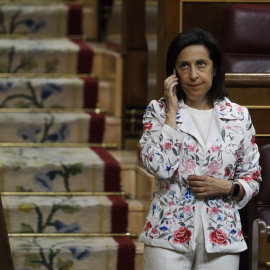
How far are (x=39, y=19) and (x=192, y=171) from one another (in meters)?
2.99

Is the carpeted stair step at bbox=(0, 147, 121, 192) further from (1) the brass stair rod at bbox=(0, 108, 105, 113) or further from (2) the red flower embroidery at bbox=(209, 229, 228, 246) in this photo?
(2) the red flower embroidery at bbox=(209, 229, 228, 246)

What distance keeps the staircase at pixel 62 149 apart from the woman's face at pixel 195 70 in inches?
46.8

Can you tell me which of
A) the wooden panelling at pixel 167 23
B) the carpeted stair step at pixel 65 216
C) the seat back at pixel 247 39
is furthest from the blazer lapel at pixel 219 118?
the carpeted stair step at pixel 65 216

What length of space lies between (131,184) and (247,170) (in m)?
1.58

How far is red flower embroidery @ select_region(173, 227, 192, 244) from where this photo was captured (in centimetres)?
250

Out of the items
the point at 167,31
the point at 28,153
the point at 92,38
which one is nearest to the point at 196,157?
the point at 167,31

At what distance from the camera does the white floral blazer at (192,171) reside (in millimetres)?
2516

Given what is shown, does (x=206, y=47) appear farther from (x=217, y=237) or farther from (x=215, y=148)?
(x=217, y=237)

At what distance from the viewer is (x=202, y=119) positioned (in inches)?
103

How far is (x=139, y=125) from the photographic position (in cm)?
461

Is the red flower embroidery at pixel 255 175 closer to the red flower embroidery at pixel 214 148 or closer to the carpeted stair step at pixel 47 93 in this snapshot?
the red flower embroidery at pixel 214 148

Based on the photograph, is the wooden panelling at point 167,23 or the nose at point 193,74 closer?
the nose at point 193,74

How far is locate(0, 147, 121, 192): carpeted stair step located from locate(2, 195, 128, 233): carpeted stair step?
0.14 meters

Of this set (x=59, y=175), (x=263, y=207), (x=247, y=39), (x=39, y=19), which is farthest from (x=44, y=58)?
(x=263, y=207)
